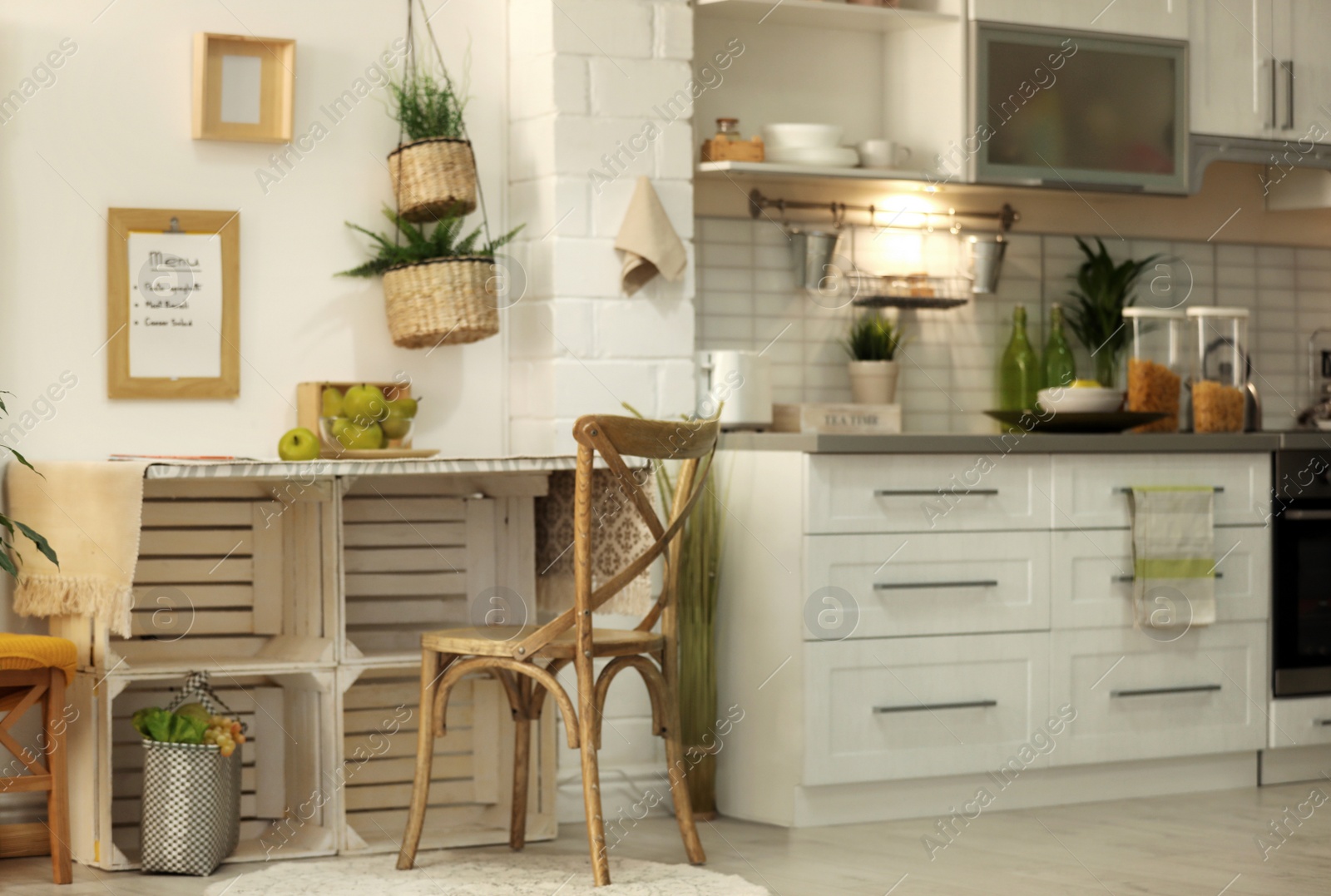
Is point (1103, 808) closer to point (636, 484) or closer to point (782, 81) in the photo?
point (636, 484)

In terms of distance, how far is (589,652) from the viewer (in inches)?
114

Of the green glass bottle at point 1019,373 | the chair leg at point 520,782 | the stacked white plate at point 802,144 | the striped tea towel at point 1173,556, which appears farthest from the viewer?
the green glass bottle at point 1019,373

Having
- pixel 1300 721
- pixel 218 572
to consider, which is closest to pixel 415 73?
pixel 218 572

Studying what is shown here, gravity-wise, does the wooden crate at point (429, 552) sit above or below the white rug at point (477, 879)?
above

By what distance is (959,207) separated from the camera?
4391 millimetres

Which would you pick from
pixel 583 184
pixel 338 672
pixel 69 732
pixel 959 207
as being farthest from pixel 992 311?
pixel 69 732

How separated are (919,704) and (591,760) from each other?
3.16ft

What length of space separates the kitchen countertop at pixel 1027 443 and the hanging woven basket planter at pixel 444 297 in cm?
63

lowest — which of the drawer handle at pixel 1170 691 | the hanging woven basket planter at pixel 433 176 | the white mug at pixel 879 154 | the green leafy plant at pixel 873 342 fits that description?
the drawer handle at pixel 1170 691

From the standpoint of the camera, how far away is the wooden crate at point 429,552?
3559 millimetres

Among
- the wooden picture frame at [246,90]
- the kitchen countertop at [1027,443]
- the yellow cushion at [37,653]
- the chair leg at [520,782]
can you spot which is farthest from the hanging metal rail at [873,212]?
the yellow cushion at [37,653]

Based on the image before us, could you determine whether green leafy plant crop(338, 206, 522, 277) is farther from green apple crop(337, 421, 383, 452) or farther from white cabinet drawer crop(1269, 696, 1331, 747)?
white cabinet drawer crop(1269, 696, 1331, 747)

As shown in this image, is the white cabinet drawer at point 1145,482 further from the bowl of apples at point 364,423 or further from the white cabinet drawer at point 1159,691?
the bowl of apples at point 364,423

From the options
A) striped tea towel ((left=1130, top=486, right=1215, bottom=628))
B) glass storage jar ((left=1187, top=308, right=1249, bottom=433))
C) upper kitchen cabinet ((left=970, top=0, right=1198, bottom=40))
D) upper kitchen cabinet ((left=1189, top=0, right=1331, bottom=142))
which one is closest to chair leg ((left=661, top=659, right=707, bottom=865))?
striped tea towel ((left=1130, top=486, right=1215, bottom=628))
